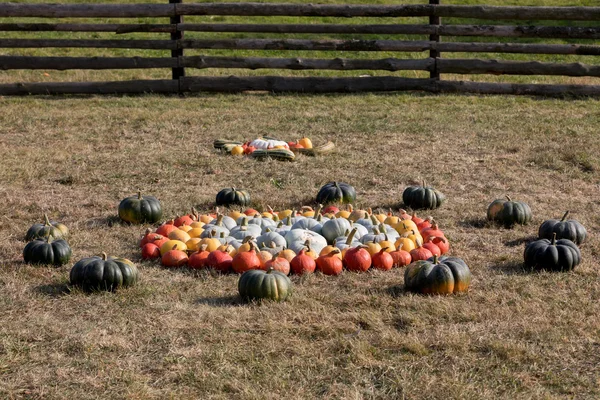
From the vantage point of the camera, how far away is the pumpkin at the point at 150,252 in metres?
6.74

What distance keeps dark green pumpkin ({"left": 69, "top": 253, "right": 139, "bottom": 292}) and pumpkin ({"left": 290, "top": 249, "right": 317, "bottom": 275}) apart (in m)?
1.14

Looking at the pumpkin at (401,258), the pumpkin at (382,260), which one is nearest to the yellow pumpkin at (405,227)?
the pumpkin at (401,258)

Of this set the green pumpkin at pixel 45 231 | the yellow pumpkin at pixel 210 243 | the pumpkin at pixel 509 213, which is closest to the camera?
the yellow pumpkin at pixel 210 243

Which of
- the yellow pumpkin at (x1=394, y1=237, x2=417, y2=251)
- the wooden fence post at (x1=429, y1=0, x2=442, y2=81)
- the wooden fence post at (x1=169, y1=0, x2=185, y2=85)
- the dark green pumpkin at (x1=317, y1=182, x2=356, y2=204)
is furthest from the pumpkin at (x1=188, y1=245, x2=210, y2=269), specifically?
the wooden fence post at (x1=429, y1=0, x2=442, y2=81)

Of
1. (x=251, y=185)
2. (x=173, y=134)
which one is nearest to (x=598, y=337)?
(x=251, y=185)

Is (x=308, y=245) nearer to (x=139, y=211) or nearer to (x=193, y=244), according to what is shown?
(x=193, y=244)

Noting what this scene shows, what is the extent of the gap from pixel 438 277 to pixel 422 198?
253 centimetres

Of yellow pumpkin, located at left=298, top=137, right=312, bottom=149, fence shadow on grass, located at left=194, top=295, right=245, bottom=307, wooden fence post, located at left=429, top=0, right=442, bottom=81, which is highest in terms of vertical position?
wooden fence post, located at left=429, top=0, right=442, bottom=81

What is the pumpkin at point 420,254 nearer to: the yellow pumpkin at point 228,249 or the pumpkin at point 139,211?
the yellow pumpkin at point 228,249

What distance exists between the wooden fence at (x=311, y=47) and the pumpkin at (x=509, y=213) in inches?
284

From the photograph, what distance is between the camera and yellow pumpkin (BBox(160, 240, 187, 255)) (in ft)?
21.8

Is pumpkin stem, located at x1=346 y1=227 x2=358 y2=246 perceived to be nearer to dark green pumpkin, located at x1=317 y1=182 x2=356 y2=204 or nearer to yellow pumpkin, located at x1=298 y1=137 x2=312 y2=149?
dark green pumpkin, located at x1=317 y1=182 x2=356 y2=204

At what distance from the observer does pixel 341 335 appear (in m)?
5.18

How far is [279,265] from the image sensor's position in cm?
615
